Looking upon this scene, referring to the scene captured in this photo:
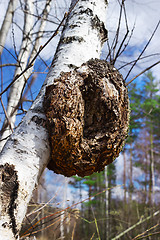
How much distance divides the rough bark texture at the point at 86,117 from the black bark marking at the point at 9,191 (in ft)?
0.55

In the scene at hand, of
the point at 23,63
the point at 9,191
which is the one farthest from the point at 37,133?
the point at 23,63

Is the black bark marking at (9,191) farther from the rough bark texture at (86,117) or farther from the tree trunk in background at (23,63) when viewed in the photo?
the tree trunk in background at (23,63)

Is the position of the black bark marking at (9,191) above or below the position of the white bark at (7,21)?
below

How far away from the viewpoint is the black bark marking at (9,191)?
0.52m

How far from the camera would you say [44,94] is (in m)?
0.72

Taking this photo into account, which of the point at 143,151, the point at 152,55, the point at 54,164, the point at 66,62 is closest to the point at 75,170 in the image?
the point at 54,164

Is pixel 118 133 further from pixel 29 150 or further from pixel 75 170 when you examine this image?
pixel 29 150

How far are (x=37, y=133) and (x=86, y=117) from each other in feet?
0.71

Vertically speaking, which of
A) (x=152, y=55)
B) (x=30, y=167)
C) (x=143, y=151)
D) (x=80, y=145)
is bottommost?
(x=30, y=167)

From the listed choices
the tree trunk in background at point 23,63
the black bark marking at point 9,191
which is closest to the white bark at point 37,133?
the black bark marking at point 9,191

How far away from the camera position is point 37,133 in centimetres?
63

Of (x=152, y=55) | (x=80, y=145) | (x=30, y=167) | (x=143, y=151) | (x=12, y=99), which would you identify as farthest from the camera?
(x=143, y=151)

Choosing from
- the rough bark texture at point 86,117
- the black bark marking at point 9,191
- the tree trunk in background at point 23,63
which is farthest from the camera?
the tree trunk in background at point 23,63

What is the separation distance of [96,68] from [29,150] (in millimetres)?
413
